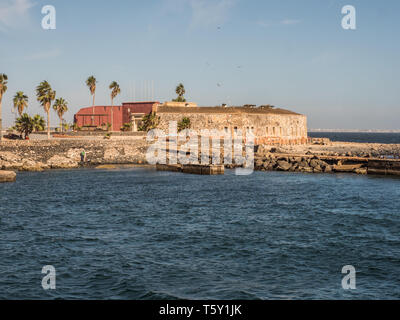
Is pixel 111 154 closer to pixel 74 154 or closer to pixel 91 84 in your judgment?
pixel 74 154

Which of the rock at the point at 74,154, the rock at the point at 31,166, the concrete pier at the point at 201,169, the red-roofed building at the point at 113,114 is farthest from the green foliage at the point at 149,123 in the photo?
the rock at the point at 31,166

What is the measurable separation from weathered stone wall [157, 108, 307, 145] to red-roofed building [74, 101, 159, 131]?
25.1 feet

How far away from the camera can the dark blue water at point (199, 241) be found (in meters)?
15.3

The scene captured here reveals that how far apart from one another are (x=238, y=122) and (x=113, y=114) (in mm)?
28745

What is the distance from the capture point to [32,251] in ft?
66.0

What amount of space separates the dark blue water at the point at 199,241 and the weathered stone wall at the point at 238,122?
47.4 metres

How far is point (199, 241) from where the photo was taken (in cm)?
2197

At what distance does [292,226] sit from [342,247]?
202 inches

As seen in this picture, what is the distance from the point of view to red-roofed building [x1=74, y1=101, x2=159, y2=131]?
94688 millimetres

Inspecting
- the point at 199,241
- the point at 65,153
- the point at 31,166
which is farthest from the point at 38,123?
the point at 199,241

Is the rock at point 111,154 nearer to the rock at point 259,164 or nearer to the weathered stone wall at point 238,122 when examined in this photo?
the weathered stone wall at point 238,122

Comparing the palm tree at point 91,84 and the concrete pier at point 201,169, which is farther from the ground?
the palm tree at point 91,84

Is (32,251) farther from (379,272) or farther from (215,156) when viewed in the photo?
(215,156)
